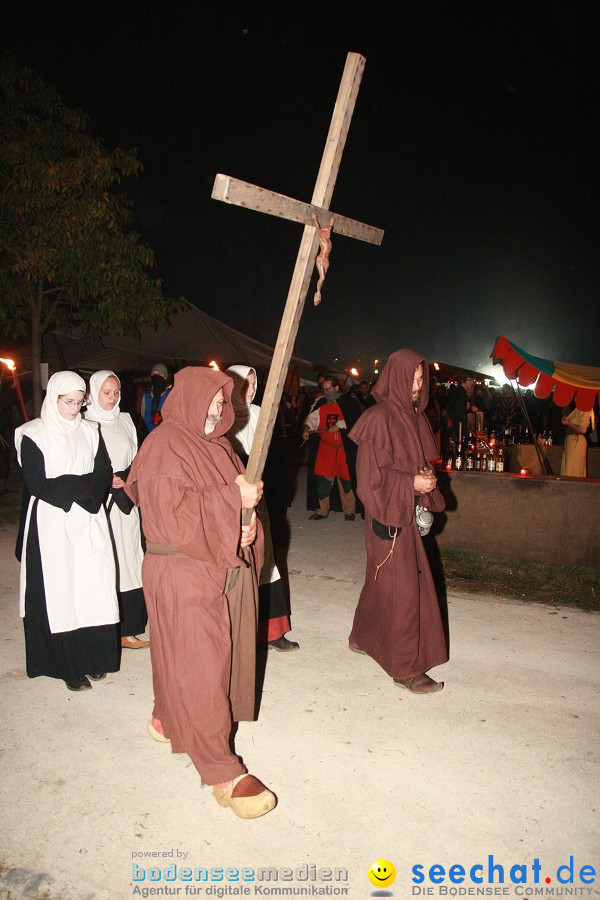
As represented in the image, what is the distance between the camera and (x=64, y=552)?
3957 millimetres

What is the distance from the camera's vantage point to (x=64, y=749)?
3.41m

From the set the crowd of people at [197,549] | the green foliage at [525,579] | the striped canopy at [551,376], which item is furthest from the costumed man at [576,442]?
the crowd of people at [197,549]

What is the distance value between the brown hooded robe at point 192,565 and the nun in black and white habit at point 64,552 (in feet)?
3.74

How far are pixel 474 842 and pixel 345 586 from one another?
12.2ft

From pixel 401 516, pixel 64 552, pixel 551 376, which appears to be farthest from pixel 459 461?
pixel 64 552

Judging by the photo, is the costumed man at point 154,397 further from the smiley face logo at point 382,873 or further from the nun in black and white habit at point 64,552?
the smiley face logo at point 382,873

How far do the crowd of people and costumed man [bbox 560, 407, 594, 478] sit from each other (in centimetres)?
555

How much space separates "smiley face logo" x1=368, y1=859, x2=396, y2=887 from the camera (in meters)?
2.52

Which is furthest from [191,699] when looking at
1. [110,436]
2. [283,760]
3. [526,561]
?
[526,561]

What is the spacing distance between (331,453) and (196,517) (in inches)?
269

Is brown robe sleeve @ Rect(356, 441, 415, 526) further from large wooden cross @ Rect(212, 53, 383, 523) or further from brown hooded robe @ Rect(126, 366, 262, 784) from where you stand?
large wooden cross @ Rect(212, 53, 383, 523)

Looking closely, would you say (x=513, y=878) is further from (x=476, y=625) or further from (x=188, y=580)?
(x=476, y=625)

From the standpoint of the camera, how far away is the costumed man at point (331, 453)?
31.4 ft

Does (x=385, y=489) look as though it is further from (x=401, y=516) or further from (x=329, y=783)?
(x=329, y=783)
